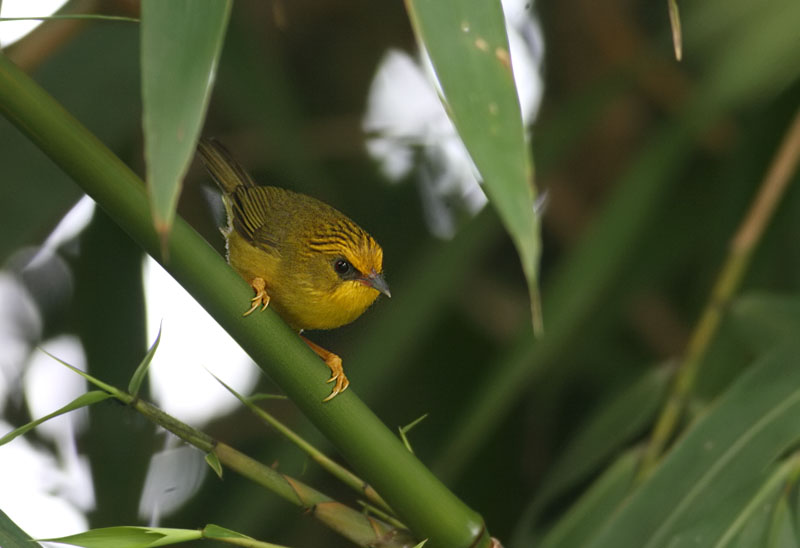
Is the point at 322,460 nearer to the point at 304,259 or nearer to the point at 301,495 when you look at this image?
the point at 301,495

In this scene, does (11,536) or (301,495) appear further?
(301,495)

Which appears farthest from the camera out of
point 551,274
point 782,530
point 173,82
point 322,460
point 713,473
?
point 551,274

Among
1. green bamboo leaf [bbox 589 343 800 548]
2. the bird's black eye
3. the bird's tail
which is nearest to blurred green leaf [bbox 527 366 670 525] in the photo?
green bamboo leaf [bbox 589 343 800 548]

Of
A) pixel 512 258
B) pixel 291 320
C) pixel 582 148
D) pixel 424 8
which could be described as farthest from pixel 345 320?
pixel 582 148

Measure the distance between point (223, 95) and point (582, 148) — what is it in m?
1.52

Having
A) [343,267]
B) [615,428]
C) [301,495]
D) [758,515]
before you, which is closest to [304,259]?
[343,267]

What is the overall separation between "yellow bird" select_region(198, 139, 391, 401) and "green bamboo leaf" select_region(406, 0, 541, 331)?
99cm

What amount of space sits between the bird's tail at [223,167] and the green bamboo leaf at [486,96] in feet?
4.52

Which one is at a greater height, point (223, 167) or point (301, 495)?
point (223, 167)

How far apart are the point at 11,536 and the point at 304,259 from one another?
1034mm

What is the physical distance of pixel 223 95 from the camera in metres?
3.68

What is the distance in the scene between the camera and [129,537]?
1282mm

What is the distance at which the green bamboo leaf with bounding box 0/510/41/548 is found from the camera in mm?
1294

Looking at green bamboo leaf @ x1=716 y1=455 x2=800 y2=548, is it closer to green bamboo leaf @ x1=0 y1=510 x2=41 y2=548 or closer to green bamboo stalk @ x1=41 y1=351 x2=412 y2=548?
green bamboo stalk @ x1=41 y1=351 x2=412 y2=548
